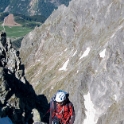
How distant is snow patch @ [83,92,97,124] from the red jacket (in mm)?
97816

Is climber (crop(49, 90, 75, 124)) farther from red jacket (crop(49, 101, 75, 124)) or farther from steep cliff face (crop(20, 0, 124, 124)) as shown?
steep cliff face (crop(20, 0, 124, 124))

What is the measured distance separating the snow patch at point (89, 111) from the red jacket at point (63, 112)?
97.8 metres

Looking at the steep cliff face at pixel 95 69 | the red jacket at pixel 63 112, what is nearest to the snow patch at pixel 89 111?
the steep cliff face at pixel 95 69

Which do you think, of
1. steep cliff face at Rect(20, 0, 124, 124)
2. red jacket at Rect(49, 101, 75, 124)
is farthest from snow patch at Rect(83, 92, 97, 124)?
red jacket at Rect(49, 101, 75, 124)

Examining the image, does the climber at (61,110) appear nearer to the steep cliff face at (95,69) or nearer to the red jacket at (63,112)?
the red jacket at (63,112)

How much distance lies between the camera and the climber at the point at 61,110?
59.7 ft

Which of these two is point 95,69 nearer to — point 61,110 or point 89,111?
point 89,111

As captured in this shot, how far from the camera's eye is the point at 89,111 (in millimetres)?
123188

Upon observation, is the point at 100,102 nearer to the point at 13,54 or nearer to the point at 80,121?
the point at 80,121

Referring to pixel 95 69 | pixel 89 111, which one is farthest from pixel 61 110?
pixel 95 69

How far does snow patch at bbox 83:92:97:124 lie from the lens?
117875 mm

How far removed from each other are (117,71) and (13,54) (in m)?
44.7

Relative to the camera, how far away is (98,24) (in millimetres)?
170125

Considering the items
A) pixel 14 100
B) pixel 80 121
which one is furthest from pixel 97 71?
pixel 14 100
